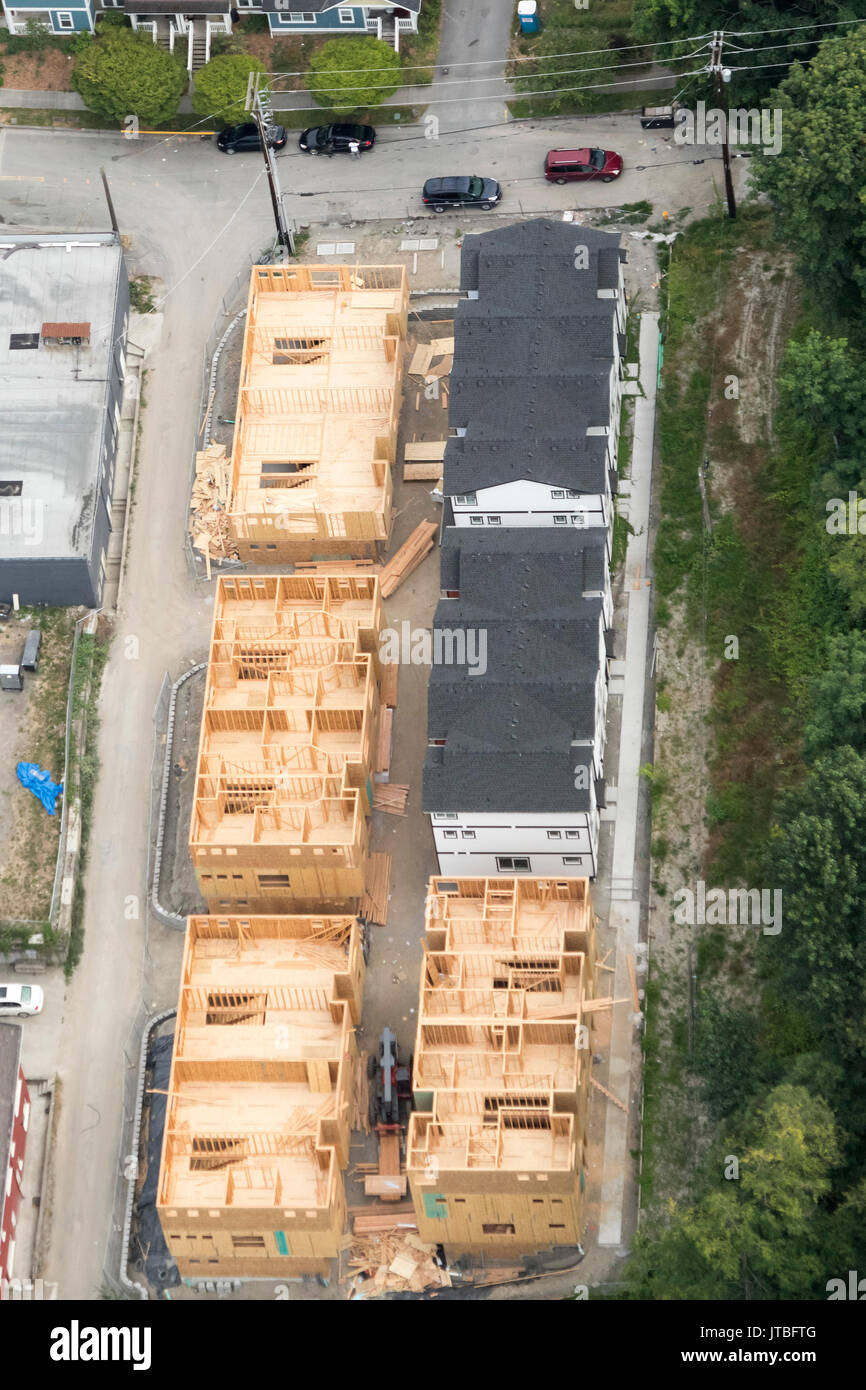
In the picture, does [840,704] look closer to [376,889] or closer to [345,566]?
[376,889]

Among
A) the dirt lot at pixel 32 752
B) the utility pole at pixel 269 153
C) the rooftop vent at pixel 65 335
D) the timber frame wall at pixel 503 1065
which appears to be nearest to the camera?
the timber frame wall at pixel 503 1065

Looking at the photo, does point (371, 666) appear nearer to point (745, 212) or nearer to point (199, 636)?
point (199, 636)

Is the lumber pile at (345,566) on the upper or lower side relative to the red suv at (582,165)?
lower

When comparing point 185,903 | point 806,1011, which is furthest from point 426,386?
point 806,1011

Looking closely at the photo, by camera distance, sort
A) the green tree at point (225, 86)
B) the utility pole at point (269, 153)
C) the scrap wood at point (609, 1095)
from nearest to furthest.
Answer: the scrap wood at point (609, 1095) < the utility pole at point (269, 153) < the green tree at point (225, 86)

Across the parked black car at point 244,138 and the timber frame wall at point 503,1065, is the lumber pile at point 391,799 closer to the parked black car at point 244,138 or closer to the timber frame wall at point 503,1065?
the timber frame wall at point 503,1065

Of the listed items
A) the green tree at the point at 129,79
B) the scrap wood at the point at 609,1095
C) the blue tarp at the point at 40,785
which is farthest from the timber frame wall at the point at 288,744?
the green tree at the point at 129,79

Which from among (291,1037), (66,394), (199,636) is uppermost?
(66,394)
